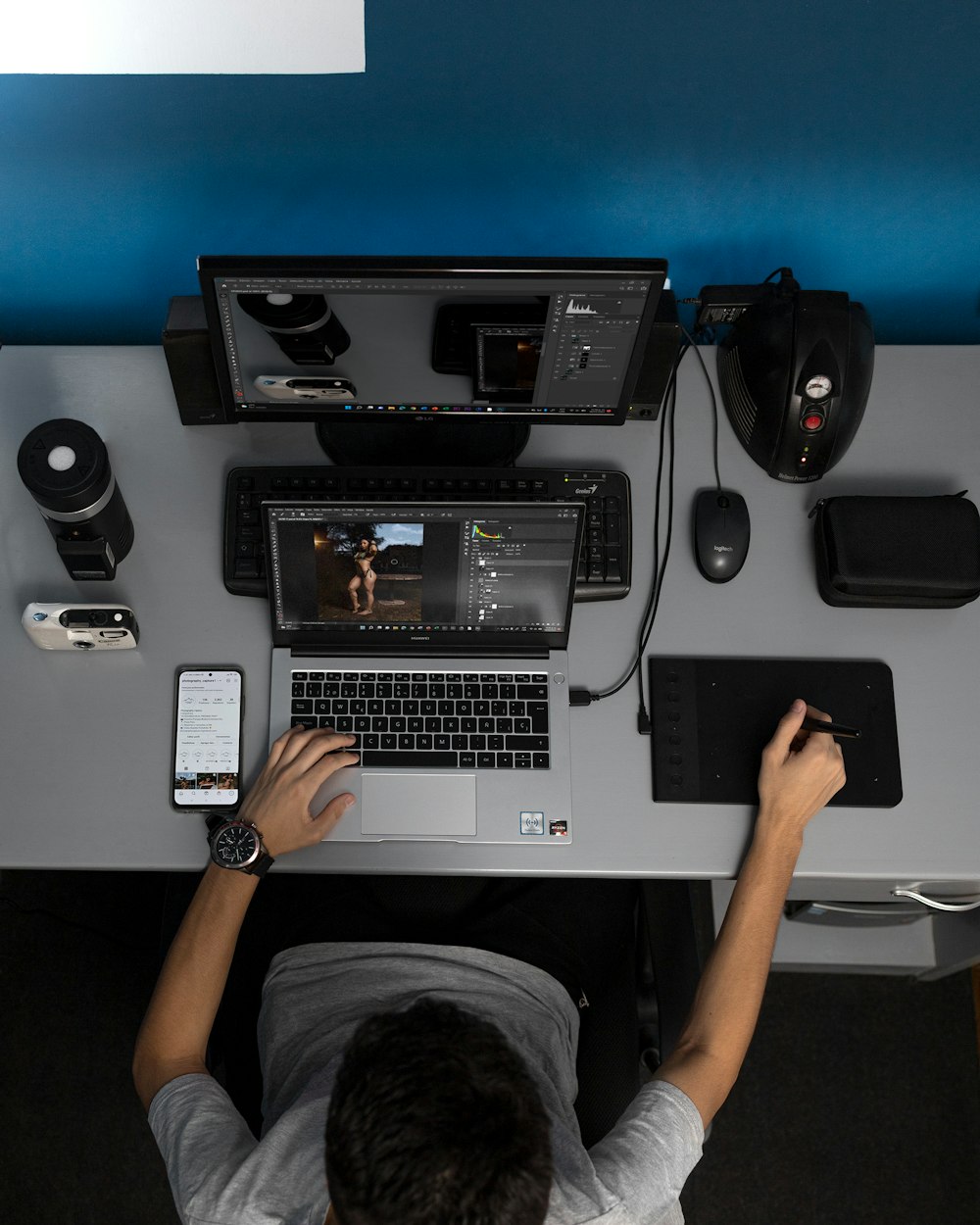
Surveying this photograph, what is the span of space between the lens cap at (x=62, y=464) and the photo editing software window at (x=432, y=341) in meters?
0.20

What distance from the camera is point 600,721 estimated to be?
132cm

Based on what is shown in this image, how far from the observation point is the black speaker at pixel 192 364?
1300 millimetres

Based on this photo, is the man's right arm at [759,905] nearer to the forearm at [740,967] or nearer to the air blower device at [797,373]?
the forearm at [740,967]

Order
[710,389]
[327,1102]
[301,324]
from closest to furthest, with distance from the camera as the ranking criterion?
[327,1102]
[301,324]
[710,389]

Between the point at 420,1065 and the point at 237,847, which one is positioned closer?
the point at 420,1065

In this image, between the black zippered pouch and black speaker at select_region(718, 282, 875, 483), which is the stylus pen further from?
black speaker at select_region(718, 282, 875, 483)

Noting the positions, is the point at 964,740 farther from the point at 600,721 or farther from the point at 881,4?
the point at 881,4

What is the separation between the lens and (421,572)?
1.26 m

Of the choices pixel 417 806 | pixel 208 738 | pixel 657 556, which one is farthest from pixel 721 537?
pixel 208 738

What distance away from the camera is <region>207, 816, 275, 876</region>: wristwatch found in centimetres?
121

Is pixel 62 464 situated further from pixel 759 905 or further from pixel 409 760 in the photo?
pixel 759 905

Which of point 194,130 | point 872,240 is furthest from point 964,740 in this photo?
point 194,130

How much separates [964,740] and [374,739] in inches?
31.6

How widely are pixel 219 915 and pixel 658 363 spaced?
0.94m
